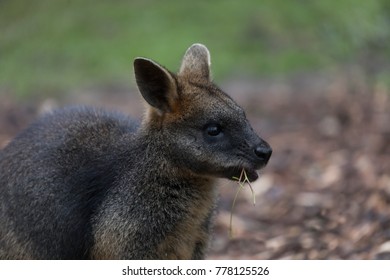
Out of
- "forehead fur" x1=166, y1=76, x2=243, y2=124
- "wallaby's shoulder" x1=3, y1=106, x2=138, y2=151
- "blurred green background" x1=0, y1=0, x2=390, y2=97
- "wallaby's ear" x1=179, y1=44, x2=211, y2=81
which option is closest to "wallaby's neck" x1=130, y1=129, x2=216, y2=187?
"forehead fur" x1=166, y1=76, x2=243, y2=124

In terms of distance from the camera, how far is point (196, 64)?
265 inches

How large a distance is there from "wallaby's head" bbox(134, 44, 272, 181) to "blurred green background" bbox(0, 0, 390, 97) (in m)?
5.21

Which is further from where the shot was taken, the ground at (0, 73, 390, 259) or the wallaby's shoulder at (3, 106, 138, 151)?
the ground at (0, 73, 390, 259)

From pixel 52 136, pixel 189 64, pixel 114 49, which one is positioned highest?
pixel 189 64

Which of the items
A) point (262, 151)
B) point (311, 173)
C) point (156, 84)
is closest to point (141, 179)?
point (156, 84)

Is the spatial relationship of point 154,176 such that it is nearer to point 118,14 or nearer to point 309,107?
point 309,107

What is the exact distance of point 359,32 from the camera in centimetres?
1091

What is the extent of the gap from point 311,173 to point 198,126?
3644mm

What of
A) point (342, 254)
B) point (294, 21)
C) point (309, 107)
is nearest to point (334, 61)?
point (309, 107)

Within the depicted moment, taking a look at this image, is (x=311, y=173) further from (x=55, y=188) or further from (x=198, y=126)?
(x=55, y=188)

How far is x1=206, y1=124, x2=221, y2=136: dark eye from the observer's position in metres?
6.16

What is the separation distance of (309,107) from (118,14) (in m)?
5.24

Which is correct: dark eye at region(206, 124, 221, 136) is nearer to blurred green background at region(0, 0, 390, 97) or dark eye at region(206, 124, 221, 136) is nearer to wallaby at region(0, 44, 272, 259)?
wallaby at region(0, 44, 272, 259)

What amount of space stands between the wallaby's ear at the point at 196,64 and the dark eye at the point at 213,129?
0.54 m
